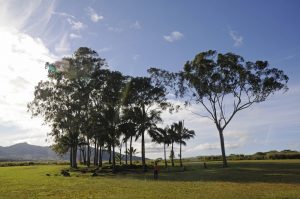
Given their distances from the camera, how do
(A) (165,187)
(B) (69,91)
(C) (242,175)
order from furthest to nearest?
(B) (69,91)
(C) (242,175)
(A) (165,187)

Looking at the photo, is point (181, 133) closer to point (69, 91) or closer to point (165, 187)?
point (69, 91)

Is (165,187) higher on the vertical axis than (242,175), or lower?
lower

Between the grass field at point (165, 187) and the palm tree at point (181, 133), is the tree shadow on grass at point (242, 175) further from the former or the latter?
the palm tree at point (181, 133)

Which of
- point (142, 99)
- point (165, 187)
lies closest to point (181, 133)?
point (142, 99)

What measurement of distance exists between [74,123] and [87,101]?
5.70 m

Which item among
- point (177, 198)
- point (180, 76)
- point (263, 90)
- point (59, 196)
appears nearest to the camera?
point (177, 198)

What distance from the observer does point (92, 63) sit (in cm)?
7906

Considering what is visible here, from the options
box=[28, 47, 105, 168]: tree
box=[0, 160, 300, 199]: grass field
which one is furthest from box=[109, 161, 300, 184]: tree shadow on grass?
box=[28, 47, 105, 168]: tree

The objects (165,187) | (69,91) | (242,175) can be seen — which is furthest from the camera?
(69,91)

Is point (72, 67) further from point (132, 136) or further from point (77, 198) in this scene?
point (77, 198)

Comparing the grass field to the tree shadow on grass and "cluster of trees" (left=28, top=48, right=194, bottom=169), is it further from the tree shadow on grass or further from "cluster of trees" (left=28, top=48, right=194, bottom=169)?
"cluster of trees" (left=28, top=48, right=194, bottom=169)

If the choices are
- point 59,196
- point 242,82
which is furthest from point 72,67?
point 59,196

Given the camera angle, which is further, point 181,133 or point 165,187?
point 181,133

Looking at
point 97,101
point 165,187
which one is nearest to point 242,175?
point 165,187
